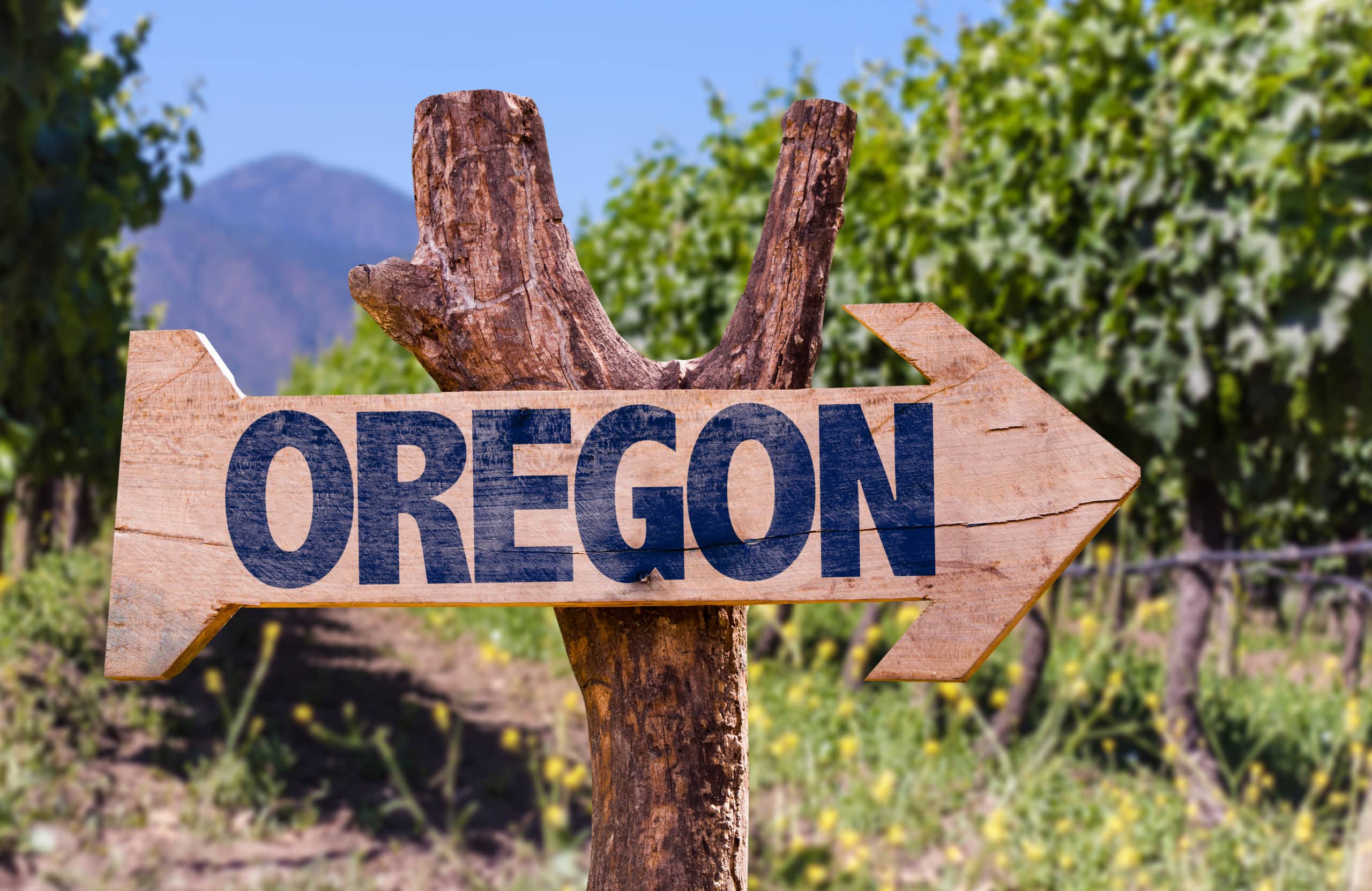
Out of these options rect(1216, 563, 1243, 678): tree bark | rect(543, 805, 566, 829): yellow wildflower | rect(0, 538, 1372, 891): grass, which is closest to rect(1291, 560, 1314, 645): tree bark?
rect(1216, 563, 1243, 678): tree bark

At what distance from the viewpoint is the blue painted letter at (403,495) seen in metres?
0.97

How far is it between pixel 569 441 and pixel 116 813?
370cm

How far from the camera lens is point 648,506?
0.96m

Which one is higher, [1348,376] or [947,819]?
[1348,376]

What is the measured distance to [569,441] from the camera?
966 millimetres

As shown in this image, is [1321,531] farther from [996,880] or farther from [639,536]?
[639,536]

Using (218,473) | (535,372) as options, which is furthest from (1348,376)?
(218,473)

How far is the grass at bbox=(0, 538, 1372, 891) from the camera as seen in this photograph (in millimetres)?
3293

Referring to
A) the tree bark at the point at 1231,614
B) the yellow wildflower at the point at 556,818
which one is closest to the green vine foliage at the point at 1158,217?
the tree bark at the point at 1231,614

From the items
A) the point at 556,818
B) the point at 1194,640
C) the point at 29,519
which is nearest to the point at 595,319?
the point at 556,818

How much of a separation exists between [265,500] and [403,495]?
14 cm

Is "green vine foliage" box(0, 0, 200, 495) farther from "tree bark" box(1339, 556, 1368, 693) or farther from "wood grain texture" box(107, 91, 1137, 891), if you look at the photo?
"tree bark" box(1339, 556, 1368, 693)

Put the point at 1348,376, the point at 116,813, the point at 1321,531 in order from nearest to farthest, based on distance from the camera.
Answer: the point at 1348,376 < the point at 116,813 < the point at 1321,531

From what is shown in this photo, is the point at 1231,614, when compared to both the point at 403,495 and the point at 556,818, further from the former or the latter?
the point at 403,495
